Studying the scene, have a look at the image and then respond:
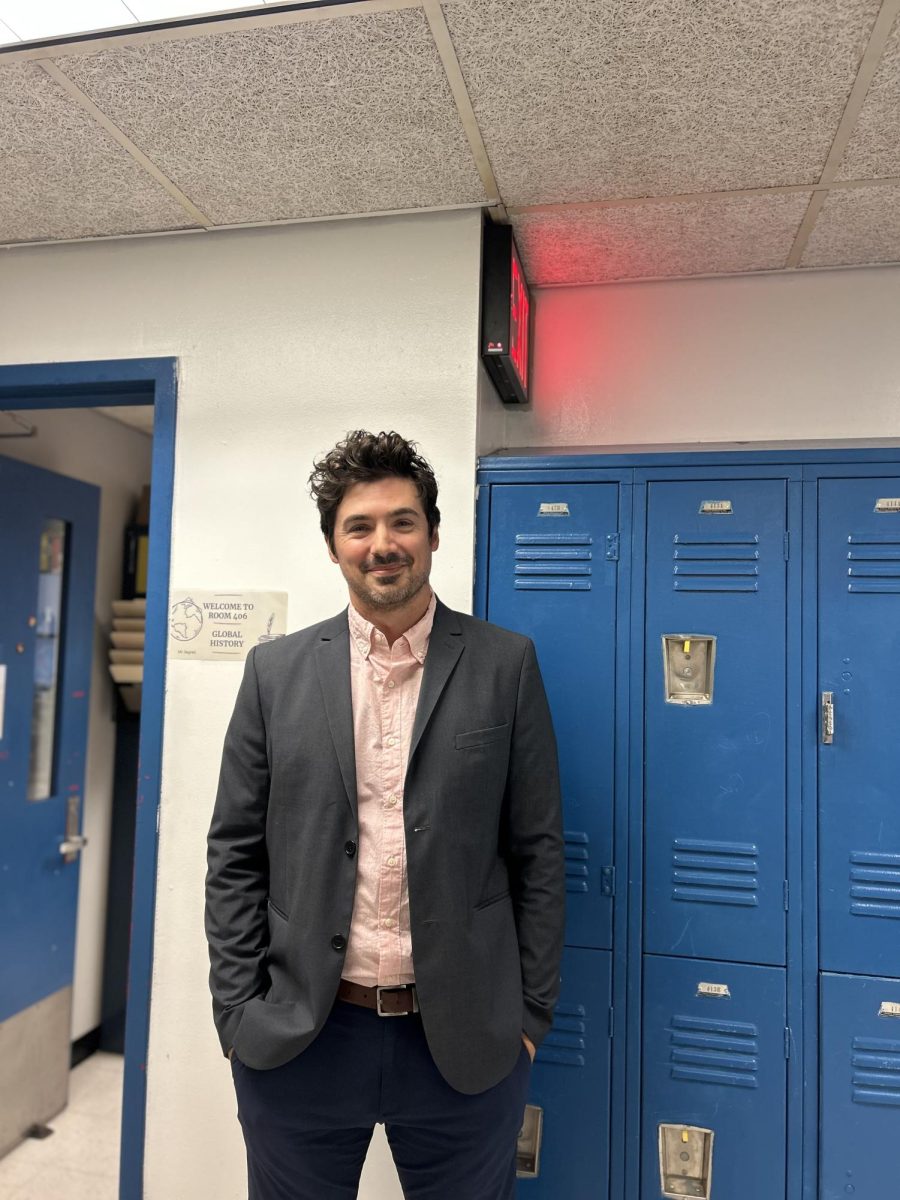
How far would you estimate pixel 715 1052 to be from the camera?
187 centimetres

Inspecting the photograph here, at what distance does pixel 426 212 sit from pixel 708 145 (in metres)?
0.69

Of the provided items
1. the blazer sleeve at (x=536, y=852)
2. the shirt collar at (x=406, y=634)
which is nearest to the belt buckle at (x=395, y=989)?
the blazer sleeve at (x=536, y=852)

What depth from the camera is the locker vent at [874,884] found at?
183 cm

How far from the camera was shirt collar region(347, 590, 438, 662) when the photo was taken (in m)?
1.58

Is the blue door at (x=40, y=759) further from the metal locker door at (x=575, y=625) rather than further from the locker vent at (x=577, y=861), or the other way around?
the locker vent at (x=577, y=861)

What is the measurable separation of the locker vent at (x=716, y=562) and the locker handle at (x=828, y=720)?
29 centimetres

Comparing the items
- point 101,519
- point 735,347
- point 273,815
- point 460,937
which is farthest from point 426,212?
point 101,519

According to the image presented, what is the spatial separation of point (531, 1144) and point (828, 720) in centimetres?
118

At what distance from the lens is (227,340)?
2184 mm

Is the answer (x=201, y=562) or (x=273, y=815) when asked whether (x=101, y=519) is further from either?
(x=273, y=815)

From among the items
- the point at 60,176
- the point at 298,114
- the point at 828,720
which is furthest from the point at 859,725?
the point at 60,176

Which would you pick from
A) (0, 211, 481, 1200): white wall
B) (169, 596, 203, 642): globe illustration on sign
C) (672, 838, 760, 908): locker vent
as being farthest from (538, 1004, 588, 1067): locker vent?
(169, 596, 203, 642): globe illustration on sign

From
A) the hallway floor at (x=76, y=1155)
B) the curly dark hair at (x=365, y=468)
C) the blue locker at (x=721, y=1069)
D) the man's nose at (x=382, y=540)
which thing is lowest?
the hallway floor at (x=76, y=1155)

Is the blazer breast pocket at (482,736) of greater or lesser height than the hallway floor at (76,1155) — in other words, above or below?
above
